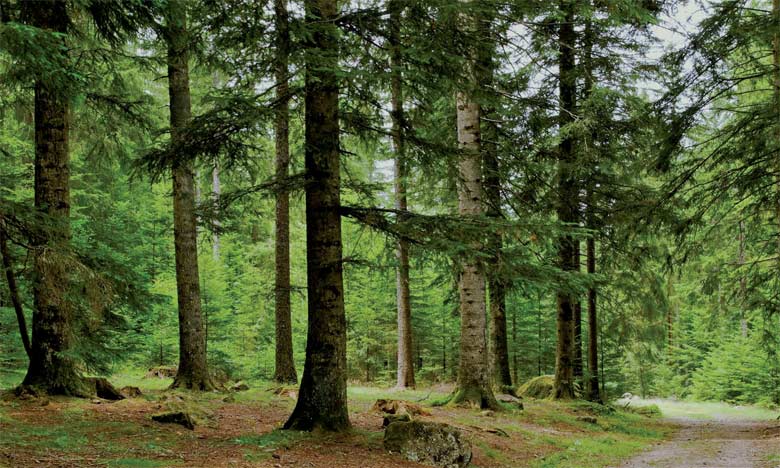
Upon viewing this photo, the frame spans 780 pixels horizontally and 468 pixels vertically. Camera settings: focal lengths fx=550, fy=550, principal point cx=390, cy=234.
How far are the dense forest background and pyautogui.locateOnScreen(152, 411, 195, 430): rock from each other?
975 millimetres

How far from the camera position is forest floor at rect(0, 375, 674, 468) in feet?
18.2

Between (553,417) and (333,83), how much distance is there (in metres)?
8.64

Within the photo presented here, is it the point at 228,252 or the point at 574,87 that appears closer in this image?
the point at 574,87

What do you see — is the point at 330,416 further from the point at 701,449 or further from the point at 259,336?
the point at 259,336

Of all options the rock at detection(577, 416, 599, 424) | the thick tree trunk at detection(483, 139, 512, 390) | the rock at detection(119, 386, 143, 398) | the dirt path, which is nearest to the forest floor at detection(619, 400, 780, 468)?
the dirt path

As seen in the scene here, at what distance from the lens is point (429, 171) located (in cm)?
912

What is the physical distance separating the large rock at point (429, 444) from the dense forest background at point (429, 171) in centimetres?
207

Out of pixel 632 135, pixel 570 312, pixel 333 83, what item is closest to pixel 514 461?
pixel 333 83

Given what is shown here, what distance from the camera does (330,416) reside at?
7.09 meters

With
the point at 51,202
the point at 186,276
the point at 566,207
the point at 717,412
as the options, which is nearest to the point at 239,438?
the point at 51,202

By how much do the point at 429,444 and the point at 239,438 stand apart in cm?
235

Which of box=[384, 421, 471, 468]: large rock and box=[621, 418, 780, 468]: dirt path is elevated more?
box=[384, 421, 471, 468]: large rock

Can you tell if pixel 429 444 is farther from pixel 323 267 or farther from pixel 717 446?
pixel 717 446

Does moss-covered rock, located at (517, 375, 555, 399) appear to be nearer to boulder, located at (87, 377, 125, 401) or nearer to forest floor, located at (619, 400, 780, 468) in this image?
forest floor, located at (619, 400, 780, 468)
